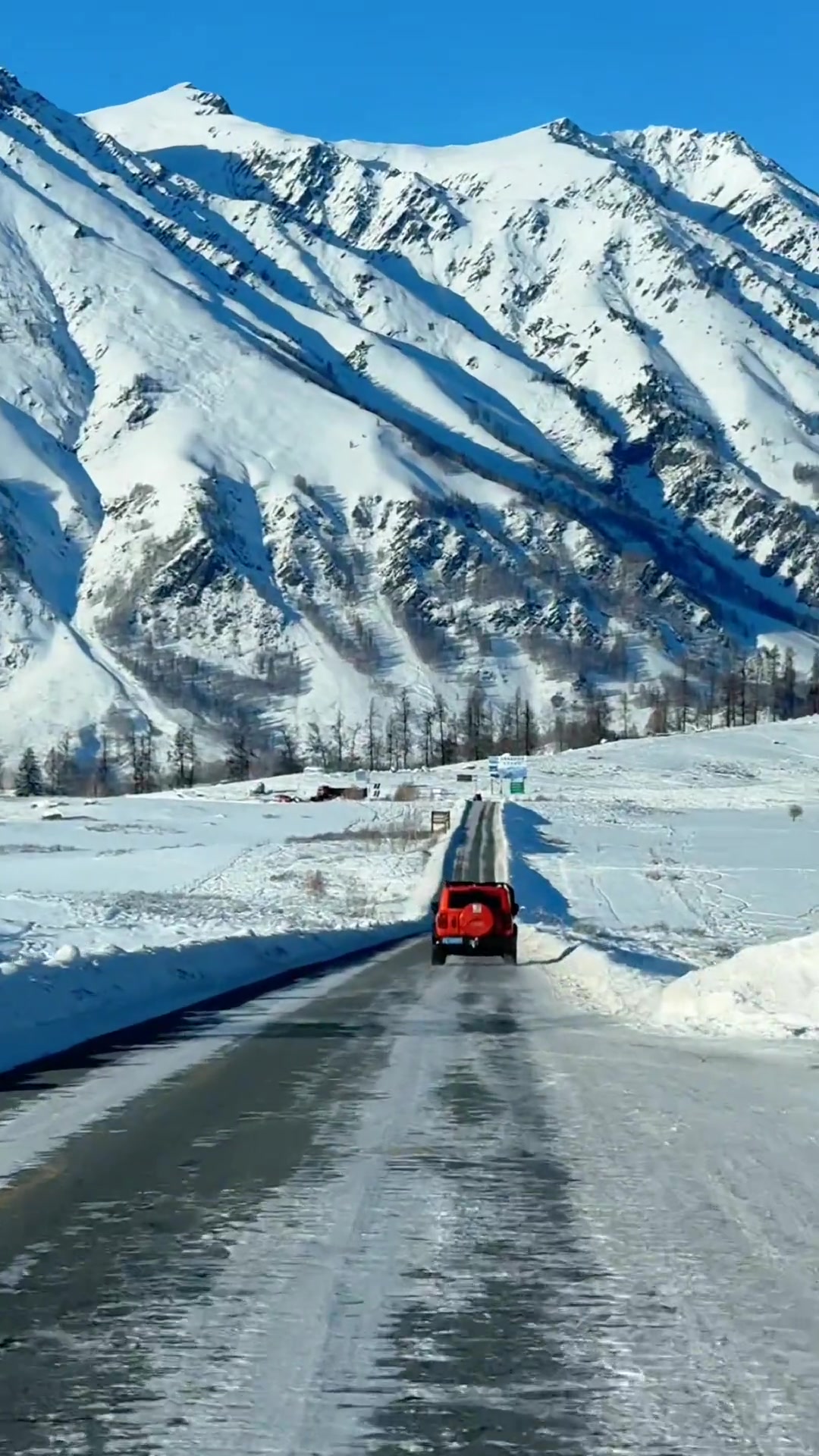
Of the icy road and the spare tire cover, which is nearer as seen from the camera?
the icy road

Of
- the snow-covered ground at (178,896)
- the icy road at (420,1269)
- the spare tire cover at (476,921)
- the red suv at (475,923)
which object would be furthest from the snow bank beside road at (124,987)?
the icy road at (420,1269)

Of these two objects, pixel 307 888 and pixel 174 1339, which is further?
pixel 307 888

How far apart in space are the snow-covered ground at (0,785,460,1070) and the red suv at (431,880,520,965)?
9.51ft

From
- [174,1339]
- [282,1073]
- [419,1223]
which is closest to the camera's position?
[174,1339]

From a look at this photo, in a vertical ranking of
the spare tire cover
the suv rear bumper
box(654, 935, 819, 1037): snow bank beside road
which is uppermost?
box(654, 935, 819, 1037): snow bank beside road

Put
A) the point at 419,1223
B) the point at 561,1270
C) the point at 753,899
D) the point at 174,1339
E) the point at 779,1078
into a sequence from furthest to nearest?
the point at 753,899 → the point at 779,1078 → the point at 419,1223 → the point at 561,1270 → the point at 174,1339

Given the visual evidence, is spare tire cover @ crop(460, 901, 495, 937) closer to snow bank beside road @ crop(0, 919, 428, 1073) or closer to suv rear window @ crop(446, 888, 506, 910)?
suv rear window @ crop(446, 888, 506, 910)

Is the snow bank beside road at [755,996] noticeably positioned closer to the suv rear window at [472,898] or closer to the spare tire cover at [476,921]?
the spare tire cover at [476,921]

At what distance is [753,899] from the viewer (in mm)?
62531

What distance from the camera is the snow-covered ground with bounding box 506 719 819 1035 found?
18.7m

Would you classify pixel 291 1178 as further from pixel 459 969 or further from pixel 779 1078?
pixel 459 969

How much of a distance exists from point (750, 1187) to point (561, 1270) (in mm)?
1922

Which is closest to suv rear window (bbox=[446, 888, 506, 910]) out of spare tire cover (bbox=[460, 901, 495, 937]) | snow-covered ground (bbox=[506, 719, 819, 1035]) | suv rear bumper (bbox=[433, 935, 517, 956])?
spare tire cover (bbox=[460, 901, 495, 937])

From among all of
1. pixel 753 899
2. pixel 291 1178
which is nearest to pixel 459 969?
pixel 291 1178
